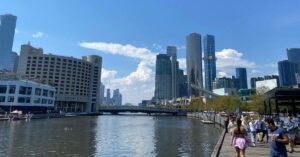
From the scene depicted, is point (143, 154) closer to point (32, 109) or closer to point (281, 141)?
point (281, 141)

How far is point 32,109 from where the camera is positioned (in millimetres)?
130375

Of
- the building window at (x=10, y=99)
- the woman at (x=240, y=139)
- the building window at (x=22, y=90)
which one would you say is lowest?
the woman at (x=240, y=139)

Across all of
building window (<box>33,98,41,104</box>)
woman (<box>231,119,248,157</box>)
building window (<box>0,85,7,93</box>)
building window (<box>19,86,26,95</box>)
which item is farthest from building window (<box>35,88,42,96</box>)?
woman (<box>231,119,248,157</box>)

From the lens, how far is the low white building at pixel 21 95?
118188 mm

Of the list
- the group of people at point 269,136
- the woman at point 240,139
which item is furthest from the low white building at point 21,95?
the woman at point 240,139

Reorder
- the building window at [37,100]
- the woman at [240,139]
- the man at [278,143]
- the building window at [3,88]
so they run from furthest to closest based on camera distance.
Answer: the building window at [37,100], the building window at [3,88], the woman at [240,139], the man at [278,143]

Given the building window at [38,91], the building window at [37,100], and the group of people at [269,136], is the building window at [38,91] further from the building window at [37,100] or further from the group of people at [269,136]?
the group of people at [269,136]

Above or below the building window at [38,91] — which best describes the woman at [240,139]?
below

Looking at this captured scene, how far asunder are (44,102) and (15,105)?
80.1 ft

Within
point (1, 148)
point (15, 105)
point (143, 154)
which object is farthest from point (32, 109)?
point (143, 154)

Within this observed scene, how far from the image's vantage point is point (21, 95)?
122 m

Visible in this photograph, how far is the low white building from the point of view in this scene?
118188mm

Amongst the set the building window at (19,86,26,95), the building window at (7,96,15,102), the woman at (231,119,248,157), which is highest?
the building window at (19,86,26,95)

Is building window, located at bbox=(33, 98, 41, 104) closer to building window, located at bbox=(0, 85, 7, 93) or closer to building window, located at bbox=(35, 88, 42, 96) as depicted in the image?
building window, located at bbox=(35, 88, 42, 96)
